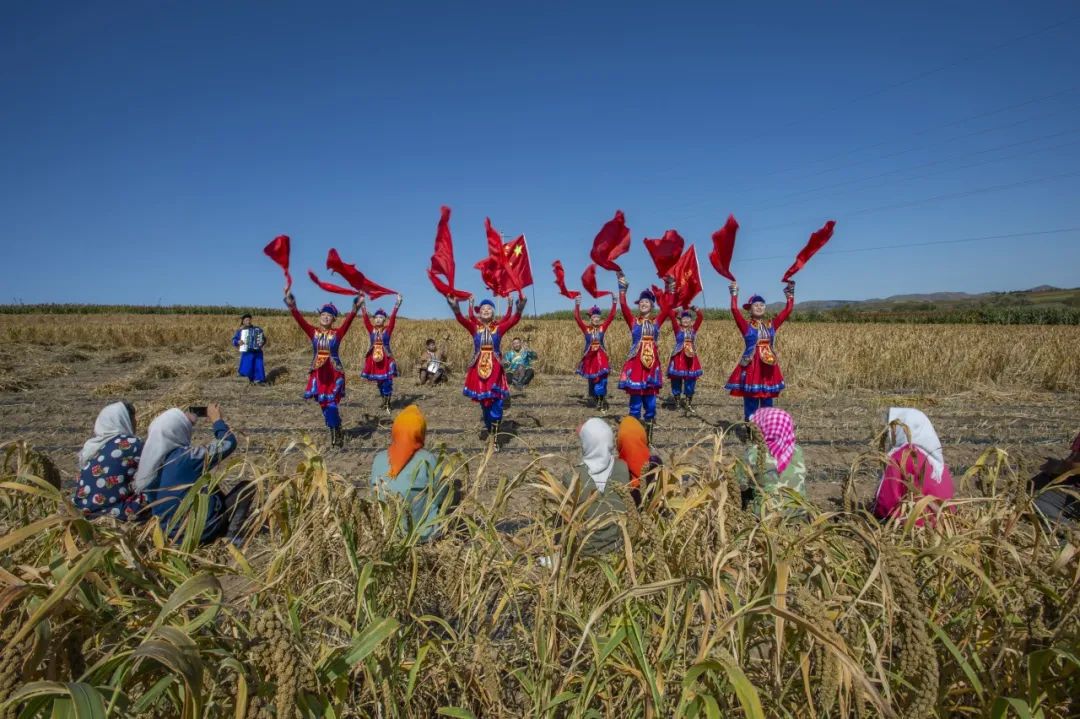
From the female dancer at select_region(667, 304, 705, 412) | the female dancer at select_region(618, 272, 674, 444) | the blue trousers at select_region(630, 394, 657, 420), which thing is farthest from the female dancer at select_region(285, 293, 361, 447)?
the female dancer at select_region(667, 304, 705, 412)

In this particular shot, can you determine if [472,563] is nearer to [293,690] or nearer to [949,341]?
[293,690]

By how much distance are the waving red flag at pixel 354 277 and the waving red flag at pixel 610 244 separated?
3102mm

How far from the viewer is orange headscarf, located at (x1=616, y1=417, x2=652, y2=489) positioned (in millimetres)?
3986

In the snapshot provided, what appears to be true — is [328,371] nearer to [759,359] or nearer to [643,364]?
[643,364]

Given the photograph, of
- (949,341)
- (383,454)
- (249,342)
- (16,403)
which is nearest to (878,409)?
(949,341)

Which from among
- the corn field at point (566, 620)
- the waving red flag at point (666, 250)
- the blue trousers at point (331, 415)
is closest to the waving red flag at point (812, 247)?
the waving red flag at point (666, 250)

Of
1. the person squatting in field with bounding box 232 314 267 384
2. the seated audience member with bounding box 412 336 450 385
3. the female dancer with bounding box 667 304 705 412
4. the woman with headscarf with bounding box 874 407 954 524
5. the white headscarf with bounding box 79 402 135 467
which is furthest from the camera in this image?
the seated audience member with bounding box 412 336 450 385

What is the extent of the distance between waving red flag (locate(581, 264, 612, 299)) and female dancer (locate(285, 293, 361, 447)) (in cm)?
363

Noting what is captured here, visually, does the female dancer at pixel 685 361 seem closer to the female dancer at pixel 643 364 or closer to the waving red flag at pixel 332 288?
the female dancer at pixel 643 364

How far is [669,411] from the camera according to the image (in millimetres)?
10211

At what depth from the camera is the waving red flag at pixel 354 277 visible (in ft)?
24.2

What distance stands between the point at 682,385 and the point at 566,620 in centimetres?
893

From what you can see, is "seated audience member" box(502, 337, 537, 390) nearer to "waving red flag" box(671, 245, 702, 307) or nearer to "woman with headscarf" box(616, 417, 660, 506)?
"waving red flag" box(671, 245, 702, 307)

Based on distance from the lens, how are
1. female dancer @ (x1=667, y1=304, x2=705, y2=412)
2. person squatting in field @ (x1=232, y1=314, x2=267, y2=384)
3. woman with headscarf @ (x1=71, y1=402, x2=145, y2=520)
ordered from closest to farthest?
woman with headscarf @ (x1=71, y1=402, x2=145, y2=520)
female dancer @ (x1=667, y1=304, x2=705, y2=412)
person squatting in field @ (x1=232, y1=314, x2=267, y2=384)
